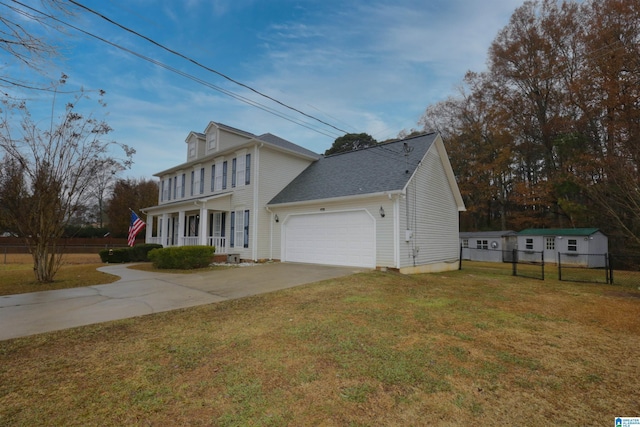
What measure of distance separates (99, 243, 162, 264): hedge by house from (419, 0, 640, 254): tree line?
80.0ft

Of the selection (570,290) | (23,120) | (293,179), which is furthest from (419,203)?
(23,120)

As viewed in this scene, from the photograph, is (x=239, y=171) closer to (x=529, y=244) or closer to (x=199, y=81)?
(x=199, y=81)

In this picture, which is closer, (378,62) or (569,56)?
(378,62)

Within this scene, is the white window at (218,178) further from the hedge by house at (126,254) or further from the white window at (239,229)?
the hedge by house at (126,254)

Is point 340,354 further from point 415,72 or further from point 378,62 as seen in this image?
point 415,72

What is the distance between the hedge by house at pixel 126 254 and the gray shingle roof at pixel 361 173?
27.7 ft

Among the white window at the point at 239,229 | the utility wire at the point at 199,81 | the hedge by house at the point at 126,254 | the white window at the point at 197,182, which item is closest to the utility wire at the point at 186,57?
the utility wire at the point at 199,81

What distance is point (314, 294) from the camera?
7125 mm

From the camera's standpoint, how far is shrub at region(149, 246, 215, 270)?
1248 centimetres

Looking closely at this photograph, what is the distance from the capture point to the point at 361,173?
541 inches

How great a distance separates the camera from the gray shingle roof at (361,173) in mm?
12203

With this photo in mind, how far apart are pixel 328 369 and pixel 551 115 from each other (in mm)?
31506

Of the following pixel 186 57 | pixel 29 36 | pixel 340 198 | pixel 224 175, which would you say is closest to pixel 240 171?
pixel 224 175

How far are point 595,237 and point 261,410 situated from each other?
25.5m
